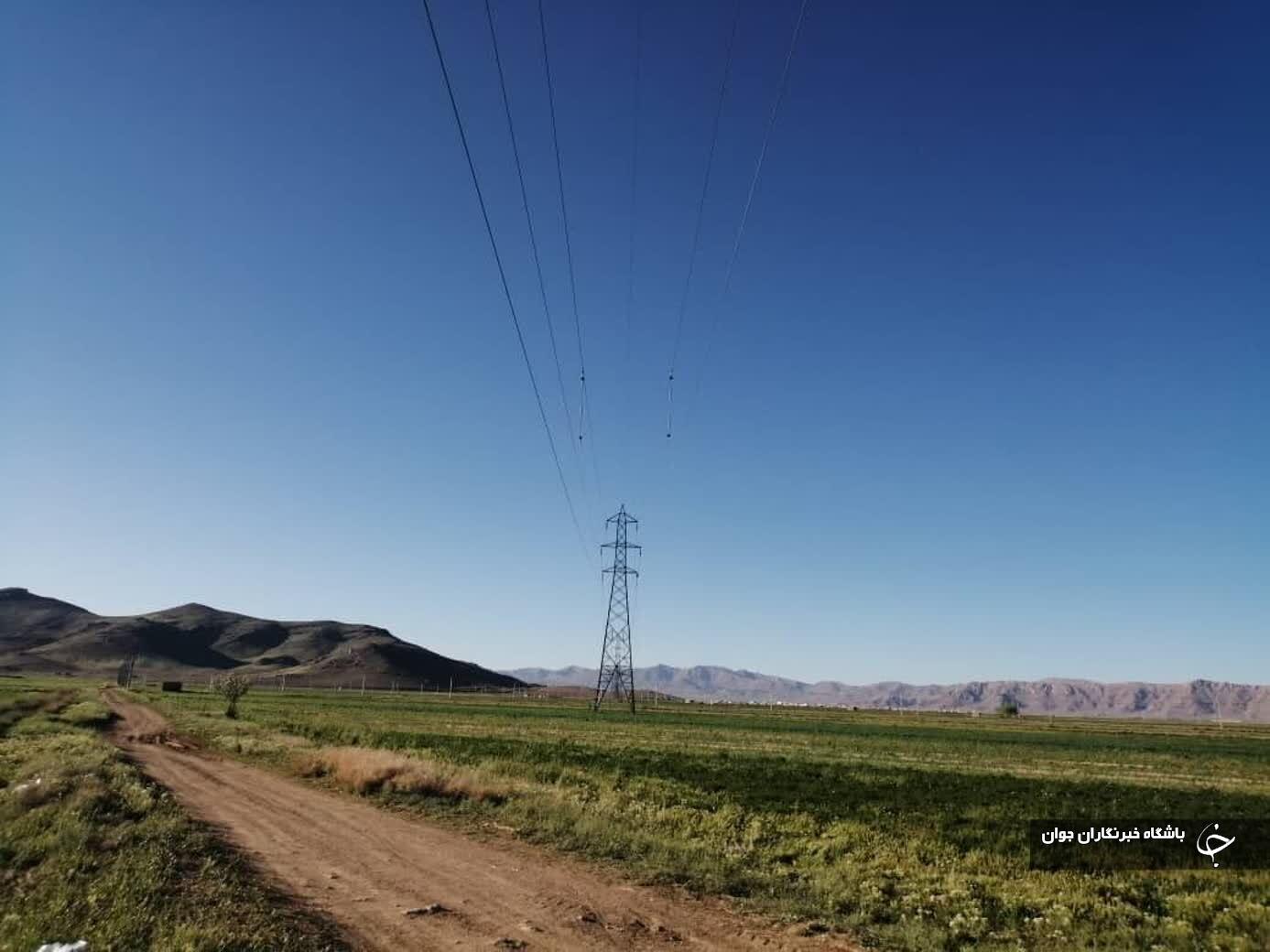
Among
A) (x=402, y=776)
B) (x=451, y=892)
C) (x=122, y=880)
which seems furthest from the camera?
(x=402, y=776)

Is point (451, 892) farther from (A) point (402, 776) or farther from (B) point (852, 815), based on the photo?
(A) point (402, 776)

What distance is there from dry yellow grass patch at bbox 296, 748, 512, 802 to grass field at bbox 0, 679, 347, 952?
6.93 metres

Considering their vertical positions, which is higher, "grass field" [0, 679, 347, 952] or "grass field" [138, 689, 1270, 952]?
"grass field" [0, 679, 347, 952]

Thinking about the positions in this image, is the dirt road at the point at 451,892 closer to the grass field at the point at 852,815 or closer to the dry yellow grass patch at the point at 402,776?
the grass field at the point at 852,815

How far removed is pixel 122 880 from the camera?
515 inches

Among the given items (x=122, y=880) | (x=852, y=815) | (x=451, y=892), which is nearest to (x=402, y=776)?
(x=451, y=892)

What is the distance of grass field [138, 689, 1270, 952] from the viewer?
47.3 feet

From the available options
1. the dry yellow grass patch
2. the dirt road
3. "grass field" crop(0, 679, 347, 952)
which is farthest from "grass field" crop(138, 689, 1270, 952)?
"grass field" crop(0, 679, 347, 952)

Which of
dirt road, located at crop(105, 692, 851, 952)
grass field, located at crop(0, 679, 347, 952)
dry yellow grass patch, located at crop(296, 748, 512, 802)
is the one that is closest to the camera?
grass field, located at crop(0, 679, 347, 952)

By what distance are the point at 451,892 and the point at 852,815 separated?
553 inches

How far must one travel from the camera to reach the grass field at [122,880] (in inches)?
426

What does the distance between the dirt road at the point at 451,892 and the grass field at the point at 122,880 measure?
1144 mm

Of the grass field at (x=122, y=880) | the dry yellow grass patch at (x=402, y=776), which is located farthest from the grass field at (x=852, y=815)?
the grass field at (x=122, y=880)

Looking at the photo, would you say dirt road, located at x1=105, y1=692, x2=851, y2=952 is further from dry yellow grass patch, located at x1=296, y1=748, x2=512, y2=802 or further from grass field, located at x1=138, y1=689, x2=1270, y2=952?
dry yellow grass patch, located at x1=296, y1=748, x2=512, y2=802
